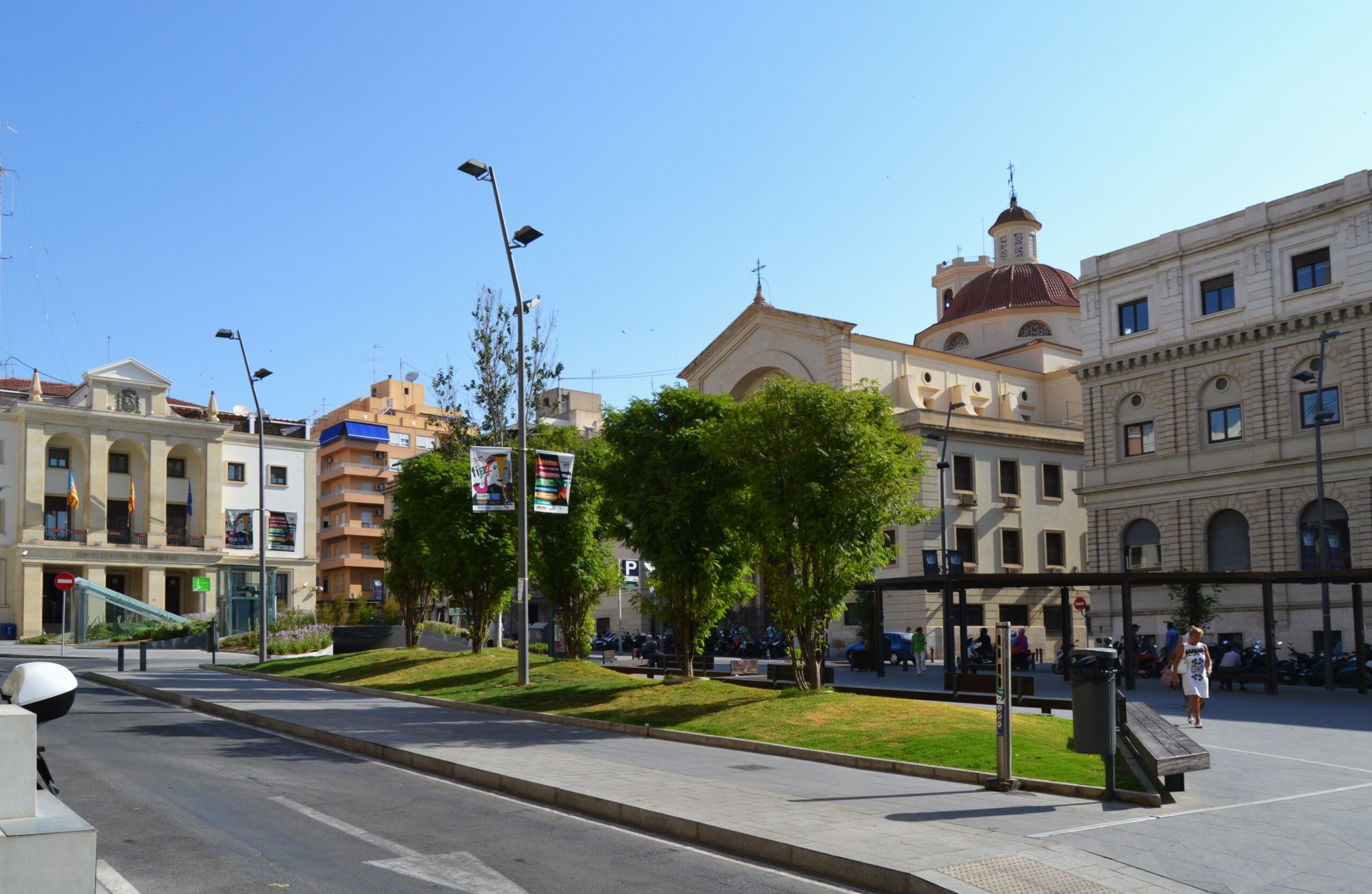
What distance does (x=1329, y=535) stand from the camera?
42.2 metres

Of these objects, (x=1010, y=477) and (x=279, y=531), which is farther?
(x=1010, y=477)

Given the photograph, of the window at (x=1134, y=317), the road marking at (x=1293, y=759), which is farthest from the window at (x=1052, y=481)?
the road marking at (x=1293, y=759)

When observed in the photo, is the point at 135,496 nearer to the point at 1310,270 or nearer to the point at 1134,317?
the point at 1134,317

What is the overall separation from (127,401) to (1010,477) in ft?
166

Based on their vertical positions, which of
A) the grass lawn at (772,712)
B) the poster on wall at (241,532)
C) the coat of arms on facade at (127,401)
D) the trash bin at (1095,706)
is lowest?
the grass lawn at (772,712)

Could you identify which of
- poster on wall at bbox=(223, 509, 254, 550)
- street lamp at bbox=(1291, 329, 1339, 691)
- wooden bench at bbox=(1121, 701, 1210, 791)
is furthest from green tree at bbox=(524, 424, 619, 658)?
poster on wall at bbox=(223, 509, 254, 550)

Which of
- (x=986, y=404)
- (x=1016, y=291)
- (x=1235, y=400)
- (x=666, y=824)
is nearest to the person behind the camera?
(x=666, y=824)

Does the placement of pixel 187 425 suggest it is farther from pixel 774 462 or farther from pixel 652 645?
pixel 774 462

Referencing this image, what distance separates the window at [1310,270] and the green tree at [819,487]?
29.2 m

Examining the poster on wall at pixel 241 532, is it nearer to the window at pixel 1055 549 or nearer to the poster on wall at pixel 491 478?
the poster on wall at pixel 491 478

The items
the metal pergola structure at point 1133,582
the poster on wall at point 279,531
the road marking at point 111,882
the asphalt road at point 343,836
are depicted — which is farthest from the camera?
the poster on wall at point 279,531

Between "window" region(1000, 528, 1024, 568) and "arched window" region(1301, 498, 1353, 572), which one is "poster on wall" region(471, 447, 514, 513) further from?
"window" region(1000, 528, 1024, 568)

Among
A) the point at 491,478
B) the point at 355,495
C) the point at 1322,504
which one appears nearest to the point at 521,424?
the point at 491,478

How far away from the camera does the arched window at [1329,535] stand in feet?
137
